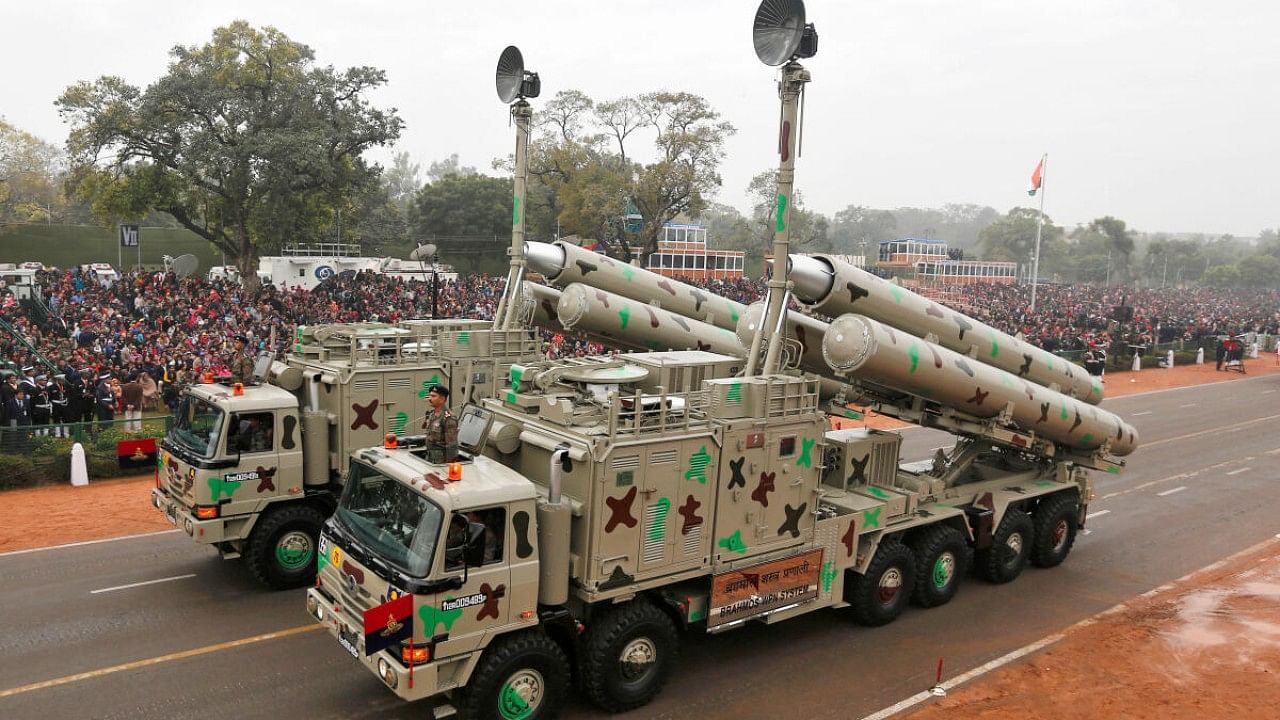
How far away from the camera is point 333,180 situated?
32.3m

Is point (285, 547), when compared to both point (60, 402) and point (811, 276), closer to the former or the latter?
point (811, 276)

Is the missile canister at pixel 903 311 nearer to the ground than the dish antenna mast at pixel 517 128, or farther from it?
nearer to the ground

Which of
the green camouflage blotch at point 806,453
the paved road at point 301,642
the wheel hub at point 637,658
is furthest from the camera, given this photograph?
the green camouflage blotch at point 806,453

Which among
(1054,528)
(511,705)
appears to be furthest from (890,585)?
(511,705)

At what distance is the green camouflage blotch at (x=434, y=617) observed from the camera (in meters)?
7.05

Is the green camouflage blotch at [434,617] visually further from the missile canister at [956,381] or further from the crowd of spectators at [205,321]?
the crowd of spectators at [205,321]

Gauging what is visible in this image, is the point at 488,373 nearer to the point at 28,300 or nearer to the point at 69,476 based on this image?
the point at 69,476

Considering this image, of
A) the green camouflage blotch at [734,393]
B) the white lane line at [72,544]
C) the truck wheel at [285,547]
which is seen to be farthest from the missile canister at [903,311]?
the white lane line at [72,544]

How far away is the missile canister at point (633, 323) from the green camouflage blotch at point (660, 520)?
5249 millimetres

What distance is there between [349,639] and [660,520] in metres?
2.87

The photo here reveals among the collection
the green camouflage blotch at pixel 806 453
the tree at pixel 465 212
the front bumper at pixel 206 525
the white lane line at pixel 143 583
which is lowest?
the white lane line at pixel 143 583

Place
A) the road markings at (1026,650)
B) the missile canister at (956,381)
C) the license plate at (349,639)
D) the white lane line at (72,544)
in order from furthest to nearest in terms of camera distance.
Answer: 1. the white lane line at (72,544)
2. the missile canister at (956,381)
3. the road markings at (1026,650)
4. the license plate at (349,639)

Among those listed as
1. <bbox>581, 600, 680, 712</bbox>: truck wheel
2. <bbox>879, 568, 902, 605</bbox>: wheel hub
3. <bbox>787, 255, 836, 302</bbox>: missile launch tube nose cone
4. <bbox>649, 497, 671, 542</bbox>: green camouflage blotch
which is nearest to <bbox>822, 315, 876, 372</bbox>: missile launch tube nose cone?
<bbox>787, 255, 836, 302</bbox>: missile launch tube nose cone

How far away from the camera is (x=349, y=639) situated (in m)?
7.65
